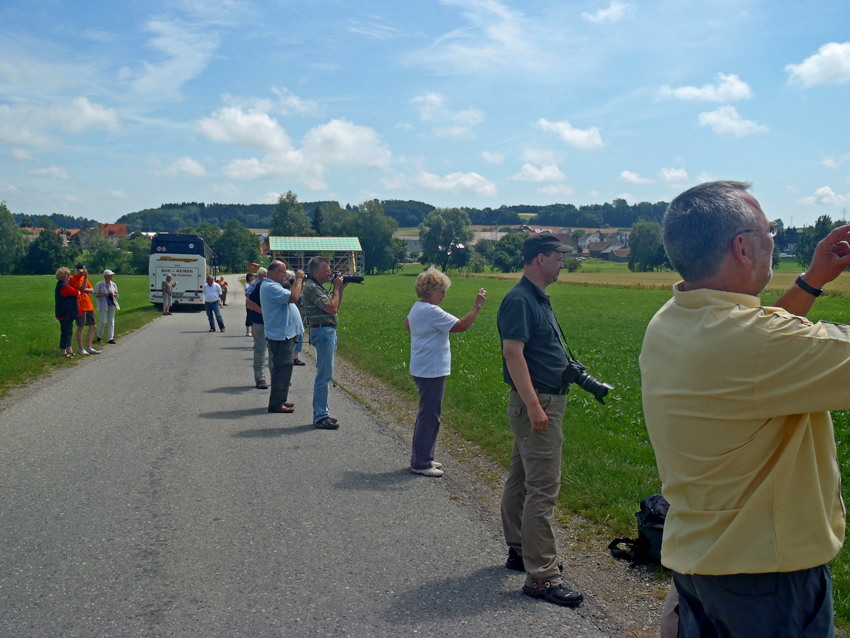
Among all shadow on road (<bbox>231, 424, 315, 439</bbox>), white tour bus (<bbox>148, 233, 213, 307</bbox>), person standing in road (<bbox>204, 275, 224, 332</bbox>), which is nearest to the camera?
shadow on road (<bbox>231, 424, 315, 439</bbox>)

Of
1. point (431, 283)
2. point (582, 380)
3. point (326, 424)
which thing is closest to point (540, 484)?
point (582, 380)

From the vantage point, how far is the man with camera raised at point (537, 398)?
3857mm

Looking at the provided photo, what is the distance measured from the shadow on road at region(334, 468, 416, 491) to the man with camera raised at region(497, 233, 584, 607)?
1993mm

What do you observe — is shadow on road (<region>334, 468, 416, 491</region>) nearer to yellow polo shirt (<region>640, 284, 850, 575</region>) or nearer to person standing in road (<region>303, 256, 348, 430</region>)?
person standing in road (<region>303, 256, 348, 430</region>)

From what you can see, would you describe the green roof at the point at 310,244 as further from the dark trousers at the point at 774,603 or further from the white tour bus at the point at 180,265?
the dark trousers at the point at 774,603

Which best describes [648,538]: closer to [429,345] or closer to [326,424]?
[429,345]

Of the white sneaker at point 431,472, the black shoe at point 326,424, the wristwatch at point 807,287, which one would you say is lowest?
the black shoe at point 326,424

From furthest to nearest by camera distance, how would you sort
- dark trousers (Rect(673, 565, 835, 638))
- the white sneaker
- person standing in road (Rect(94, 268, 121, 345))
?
person standing in road (Rect(94, 268, 121, 345)) → the white sneaker → dark trousers (Rect(673, 565, 835, 638))

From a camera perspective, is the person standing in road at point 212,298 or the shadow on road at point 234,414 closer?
the shadow on road at point 234,414

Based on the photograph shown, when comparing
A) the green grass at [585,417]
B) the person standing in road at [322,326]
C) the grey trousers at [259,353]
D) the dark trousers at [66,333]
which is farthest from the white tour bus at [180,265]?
the person standing in road at [322,326]

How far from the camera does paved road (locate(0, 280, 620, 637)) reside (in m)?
3.54

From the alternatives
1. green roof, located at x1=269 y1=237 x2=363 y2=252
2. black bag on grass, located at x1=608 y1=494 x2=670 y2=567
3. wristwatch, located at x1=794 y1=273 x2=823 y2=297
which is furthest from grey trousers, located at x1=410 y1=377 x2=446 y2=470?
green roof, located at x1=269 y1=237 x2=363 y2=252

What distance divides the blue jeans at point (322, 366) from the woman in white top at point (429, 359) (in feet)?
6.65

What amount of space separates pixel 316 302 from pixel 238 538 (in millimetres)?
3834
